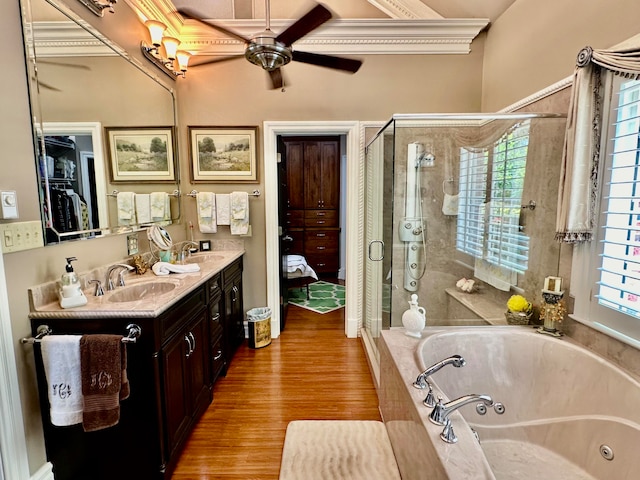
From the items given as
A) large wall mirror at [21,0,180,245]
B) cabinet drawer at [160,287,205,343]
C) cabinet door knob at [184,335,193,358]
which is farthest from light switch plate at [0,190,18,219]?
cabinet door knob at [184,335,193,358]

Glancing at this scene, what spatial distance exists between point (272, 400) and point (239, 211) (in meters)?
1.76

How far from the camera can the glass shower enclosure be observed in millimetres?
2205

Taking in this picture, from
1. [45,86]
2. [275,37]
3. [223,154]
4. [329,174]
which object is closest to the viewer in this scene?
[45,86]

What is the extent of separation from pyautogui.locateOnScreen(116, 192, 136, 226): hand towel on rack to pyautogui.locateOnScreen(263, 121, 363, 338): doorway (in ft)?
4.09

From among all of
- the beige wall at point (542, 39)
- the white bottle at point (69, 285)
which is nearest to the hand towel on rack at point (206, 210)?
the white bottle at point (69, 285)

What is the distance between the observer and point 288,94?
10.3 feet

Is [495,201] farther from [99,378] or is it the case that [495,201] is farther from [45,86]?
[45,86]

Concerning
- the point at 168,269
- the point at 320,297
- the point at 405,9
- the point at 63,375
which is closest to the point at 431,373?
the point at 63,375

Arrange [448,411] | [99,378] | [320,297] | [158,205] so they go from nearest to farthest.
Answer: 1. [448,411]
2. [99,378]
3. [158,205]
4. [320,297]

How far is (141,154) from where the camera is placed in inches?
98.0

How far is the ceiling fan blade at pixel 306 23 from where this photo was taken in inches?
67.2

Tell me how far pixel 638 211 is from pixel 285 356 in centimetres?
268

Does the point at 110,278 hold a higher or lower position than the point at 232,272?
higher

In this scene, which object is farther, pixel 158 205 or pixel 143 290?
pixel 158 205
